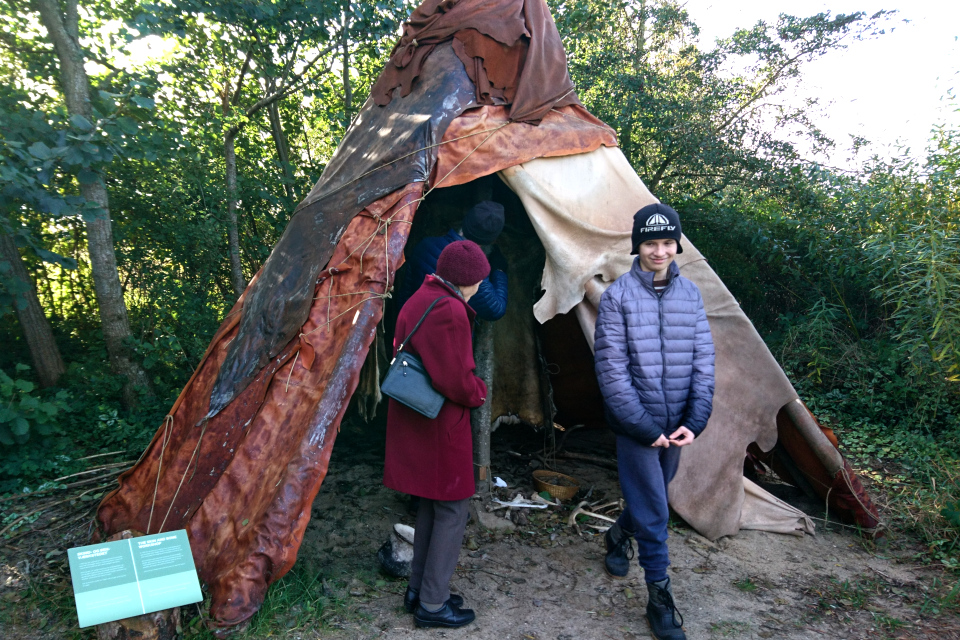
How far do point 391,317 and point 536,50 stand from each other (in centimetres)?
220

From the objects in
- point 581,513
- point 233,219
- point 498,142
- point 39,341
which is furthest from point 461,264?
point 233,219

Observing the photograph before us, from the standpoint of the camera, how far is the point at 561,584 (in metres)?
3.00

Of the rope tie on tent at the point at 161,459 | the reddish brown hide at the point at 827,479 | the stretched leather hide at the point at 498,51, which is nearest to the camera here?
the rope tie on tent at the point at 161,459

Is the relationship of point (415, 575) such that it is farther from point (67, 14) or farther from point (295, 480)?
point (67, 14)

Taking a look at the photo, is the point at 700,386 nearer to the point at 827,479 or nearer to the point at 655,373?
the point at 655,373

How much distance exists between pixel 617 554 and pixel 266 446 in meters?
1.81

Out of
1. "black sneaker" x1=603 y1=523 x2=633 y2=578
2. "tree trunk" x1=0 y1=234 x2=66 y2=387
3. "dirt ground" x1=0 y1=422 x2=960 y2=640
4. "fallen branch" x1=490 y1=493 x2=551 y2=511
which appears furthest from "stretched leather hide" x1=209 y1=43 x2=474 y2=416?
"tree trunk" x1=0 y1=234 x2=66 y2=387

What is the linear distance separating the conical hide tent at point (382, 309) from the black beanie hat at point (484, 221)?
18cm

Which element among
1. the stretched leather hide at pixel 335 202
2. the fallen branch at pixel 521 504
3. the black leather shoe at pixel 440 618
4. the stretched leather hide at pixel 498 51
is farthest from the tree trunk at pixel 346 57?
the black leather shoe at pixel 440 618

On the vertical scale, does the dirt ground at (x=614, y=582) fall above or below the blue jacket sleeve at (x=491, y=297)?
below

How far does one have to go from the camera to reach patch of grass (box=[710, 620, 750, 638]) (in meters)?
2.56

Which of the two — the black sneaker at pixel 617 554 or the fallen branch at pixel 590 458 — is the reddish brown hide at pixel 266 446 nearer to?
the black sneaker at pixel 617 554

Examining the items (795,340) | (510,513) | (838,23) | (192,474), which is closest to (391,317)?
(510,513)

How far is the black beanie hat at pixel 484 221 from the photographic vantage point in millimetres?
3309
